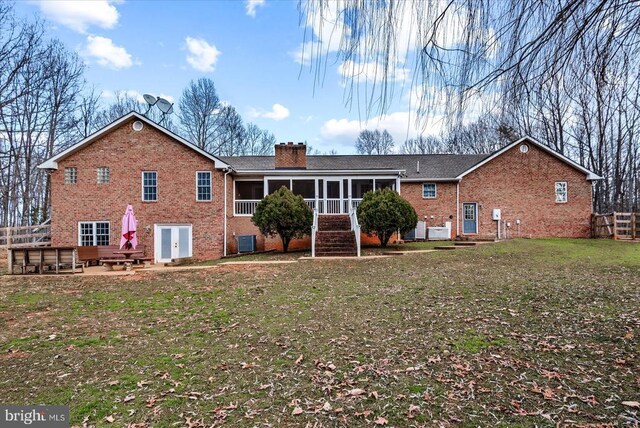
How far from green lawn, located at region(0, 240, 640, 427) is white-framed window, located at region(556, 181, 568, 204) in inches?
528

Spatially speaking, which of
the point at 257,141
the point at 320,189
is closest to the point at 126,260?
the point at 320,189

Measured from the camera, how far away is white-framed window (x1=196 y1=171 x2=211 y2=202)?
715 inches

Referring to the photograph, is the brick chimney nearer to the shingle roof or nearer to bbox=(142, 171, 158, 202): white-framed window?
the shingle roof

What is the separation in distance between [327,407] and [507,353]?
8.85ft

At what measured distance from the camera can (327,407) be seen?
3500mm

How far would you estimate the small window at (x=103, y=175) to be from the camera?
17.9m

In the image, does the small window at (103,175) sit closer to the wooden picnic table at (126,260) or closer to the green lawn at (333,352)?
the wooden picnic table at (126,260)

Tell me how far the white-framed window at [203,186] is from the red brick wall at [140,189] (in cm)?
20

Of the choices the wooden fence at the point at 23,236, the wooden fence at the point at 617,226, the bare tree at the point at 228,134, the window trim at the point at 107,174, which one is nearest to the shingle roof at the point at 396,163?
the window trim at the point at 107,174

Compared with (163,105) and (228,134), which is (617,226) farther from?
(228,134)

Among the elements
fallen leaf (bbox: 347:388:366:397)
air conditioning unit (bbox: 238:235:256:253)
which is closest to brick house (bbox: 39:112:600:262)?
air conditioning unit (bbox: 238:235:256:253)

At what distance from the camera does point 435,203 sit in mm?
21641

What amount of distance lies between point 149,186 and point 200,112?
70.9 ft

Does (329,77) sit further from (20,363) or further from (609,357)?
Answer: (20,363)
